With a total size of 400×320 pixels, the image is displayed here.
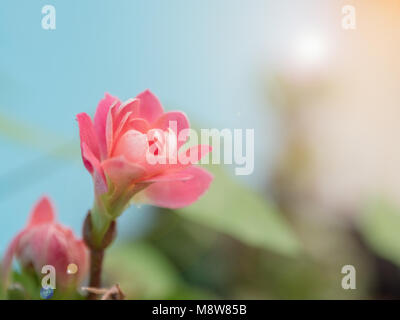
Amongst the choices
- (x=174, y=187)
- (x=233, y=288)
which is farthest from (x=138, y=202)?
(x=233, y=288)

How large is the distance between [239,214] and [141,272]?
0.12m

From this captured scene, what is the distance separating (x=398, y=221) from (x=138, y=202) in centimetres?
27

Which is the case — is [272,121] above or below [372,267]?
above

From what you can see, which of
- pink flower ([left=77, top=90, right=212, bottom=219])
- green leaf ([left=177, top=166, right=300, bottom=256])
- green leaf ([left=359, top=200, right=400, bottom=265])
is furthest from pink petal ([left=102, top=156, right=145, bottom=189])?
green leaf ([left=359, top=200, right=400, bottom=265])

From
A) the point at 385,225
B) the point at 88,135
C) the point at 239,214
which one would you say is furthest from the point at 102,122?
the point at 385,225

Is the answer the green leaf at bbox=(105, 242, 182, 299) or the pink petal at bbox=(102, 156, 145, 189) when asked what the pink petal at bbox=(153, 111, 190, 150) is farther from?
the green leaf at bbox=(105, 242, 182, 299)

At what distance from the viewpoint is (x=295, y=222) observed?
500mm

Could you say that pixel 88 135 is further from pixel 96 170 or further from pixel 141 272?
pixel 141 272

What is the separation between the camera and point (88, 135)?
241 millimetres

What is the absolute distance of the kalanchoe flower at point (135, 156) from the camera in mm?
238

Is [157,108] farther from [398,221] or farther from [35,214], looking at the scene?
[398,221]

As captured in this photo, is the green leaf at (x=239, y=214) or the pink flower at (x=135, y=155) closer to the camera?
the pink flower at (x=135, y=155)

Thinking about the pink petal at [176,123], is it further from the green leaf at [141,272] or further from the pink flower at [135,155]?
the green leaf at [141,272]

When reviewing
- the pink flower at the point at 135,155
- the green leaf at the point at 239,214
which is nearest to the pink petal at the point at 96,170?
the pink flower at the point at 135,155
